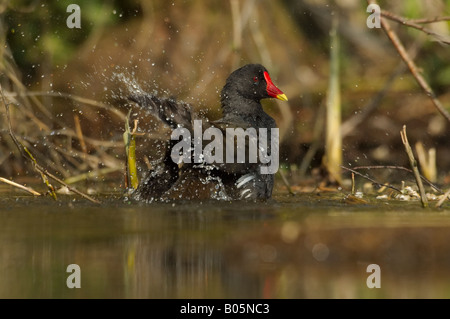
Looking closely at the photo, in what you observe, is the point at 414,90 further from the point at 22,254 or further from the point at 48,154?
the point at 22,254

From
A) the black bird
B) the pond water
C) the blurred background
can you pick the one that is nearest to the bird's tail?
the black bird

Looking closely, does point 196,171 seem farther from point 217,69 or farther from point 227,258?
point 217,69

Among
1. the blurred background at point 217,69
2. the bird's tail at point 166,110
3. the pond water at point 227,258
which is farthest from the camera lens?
the blurred background at point 217,69

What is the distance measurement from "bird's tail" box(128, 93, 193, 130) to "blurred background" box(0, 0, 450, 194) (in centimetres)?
200

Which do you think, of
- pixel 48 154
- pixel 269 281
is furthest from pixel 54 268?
pixel 48 154

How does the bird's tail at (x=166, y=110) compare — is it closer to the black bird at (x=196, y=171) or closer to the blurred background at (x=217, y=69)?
the black bird at (x=196, y=171)

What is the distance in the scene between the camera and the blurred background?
24.3 ft

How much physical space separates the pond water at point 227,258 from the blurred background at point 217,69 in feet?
10.4

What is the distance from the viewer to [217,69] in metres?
8.06

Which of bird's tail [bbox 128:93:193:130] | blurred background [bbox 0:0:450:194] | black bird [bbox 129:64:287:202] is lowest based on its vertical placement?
black bird [bbox 129:64:287:202]

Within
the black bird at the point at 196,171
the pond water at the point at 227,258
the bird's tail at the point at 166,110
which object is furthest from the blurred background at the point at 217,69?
the pond water at the point at 227,258

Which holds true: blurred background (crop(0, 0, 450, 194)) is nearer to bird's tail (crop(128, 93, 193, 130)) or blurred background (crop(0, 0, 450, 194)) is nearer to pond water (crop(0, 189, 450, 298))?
bird's tail (crop(128, 93, 193, 130))

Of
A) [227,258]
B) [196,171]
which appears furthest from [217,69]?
[227,258]

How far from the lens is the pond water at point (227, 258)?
289 cm
